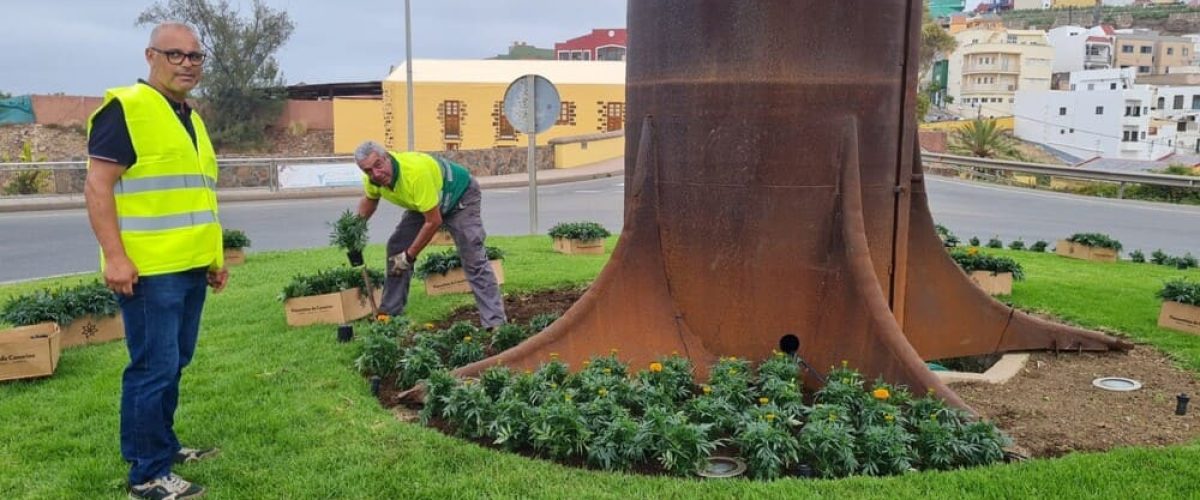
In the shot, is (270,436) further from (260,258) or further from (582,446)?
(260,258)

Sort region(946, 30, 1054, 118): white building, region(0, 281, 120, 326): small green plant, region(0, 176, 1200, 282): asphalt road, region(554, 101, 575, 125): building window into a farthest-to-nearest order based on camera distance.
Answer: region(946, 30, 1054, 118): white building
region(554, 101, 575, 125): building window
region(0, 176, 1200, 282): asphalt road
region(0, 281, 120, 326): small green plant

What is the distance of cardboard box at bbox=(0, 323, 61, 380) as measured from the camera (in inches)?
213

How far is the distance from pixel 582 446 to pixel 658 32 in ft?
8.29

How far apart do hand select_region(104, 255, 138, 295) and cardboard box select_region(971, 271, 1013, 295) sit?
7207 millimetres

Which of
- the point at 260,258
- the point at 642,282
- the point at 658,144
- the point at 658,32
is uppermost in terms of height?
the point at 658,32

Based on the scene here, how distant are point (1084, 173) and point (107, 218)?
24904 mm

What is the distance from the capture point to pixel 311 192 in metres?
23.9

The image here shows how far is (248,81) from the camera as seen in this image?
43625mm

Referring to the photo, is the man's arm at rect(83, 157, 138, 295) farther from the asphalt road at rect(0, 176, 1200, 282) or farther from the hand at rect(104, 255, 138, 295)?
the asphalt road at rect(0, 176, 1200, 282)

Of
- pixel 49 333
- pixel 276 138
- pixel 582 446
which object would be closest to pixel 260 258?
pixel 49 333

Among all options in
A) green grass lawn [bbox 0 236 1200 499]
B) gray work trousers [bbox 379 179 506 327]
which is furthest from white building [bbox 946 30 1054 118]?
green grass lawn [bbox 0 236 1200 499]

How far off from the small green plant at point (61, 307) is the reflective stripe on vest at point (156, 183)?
2.85m

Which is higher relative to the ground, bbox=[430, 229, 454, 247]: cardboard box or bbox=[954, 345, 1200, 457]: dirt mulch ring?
bbox=[430, 229, 454, 247]: cardboard box

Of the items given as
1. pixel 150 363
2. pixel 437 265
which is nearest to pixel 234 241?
pixel 437 265
